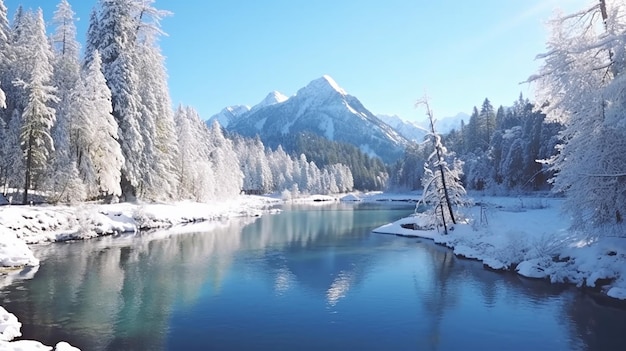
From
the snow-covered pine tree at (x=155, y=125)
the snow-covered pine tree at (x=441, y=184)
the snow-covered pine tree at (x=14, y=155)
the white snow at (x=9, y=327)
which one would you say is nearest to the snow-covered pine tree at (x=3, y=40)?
the snow-covered pine tree at (x=14, y=155)

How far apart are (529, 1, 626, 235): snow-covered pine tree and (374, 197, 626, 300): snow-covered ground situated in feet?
5.23

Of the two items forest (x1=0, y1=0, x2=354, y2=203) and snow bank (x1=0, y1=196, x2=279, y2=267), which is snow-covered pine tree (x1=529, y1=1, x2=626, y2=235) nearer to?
snow bank (x1=0, y1=196, x2=279, y2=267)

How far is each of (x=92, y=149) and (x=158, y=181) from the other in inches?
340

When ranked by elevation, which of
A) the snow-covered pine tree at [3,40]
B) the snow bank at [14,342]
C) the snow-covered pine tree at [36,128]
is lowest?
the snow bank at [14,342]

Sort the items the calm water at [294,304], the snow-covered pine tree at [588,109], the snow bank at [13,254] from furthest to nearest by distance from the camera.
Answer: the snow bank at [13,254], the snow-covered pine tree at [588,109], the calm water at [294,304]

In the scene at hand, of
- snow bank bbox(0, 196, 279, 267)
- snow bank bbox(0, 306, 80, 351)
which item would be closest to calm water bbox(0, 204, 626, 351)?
snow bank bbox(0, 306, 80, 351)

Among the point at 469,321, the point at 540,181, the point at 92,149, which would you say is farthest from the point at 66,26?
the point at 540,181

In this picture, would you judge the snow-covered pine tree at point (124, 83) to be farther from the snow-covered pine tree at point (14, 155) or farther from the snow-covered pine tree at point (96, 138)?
the snow-covered pine tree at point (14, 155)

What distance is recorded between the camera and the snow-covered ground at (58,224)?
57.7ft

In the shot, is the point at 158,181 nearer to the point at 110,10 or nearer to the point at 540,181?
the point at 110,10

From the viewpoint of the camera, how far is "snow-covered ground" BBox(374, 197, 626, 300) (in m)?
20.0

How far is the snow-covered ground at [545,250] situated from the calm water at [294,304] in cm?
114

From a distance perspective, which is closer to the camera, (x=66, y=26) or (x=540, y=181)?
(x=66, y=26)

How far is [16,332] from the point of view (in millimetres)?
13531
